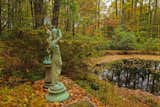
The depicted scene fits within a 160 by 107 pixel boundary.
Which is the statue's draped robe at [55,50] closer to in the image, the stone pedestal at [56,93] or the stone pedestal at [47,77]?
the stone pedestal at [56,93]

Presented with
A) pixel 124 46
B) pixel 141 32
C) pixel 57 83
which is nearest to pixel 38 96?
pixel 57 83

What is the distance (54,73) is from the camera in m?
4.64

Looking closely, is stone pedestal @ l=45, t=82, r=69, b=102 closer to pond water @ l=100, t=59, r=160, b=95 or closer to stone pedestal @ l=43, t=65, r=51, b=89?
stone pedestal @ l=43, t=65, r=51, b=89

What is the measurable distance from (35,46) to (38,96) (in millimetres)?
1630

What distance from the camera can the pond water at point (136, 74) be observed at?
9.10m

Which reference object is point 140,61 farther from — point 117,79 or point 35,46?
point 35,46

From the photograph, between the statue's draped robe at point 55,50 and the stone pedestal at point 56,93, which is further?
the stone pedestal at point 56,93

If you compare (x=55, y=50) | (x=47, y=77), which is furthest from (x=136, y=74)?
(x=55, y=50)

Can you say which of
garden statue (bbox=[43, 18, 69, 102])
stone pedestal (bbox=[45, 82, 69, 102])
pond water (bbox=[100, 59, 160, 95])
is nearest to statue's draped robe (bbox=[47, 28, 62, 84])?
garden statue (bbox=[43, 18, 69, 102])

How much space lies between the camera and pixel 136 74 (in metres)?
10.9

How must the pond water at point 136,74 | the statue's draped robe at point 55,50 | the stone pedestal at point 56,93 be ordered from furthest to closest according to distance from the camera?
the pond water at point 136,74, the stone pedestal at point 56,93, the statue's draped robe at point 55,50

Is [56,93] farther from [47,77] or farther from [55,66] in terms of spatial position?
[47,77]

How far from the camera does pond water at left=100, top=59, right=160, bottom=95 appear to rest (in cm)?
910

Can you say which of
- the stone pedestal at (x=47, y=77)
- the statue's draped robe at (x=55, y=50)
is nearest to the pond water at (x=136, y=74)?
the stone pedestal at (x=47, y=77)
